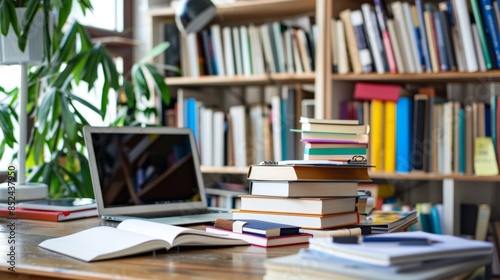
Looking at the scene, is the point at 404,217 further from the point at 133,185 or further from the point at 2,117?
the point at 2,117

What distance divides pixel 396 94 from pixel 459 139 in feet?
1.07

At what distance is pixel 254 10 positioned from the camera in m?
3.33

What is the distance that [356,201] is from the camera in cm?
172

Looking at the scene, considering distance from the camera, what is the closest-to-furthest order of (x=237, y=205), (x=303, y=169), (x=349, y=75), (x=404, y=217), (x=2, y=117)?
(x=303, y=169), (x=404, y=217), (x=2, y=117), (x=349, y=75), (x=237, y=205)

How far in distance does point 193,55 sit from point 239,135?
47cm

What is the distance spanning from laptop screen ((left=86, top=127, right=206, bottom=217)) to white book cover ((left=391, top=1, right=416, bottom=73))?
1231 millimetres

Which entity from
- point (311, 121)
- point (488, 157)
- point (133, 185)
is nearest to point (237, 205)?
point (488, 157)

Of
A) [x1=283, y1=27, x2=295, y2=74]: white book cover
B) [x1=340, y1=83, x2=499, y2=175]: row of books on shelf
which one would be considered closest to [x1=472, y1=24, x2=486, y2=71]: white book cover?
[x1=340, y1=83, x2=499, y2=175]: row of books on shelf

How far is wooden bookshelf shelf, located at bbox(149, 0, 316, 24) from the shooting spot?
320 cm

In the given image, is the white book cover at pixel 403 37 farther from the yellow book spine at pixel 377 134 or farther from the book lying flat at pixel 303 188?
the book lying flat at pixel 303 188

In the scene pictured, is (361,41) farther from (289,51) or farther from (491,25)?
(491,25)

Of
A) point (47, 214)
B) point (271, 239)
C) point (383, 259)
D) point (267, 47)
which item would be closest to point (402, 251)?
point (383, 259)

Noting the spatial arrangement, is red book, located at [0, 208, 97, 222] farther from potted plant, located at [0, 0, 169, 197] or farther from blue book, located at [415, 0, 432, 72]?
blue book, located at [415, 0, 432, 72]

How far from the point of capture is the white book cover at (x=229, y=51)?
132 inches
